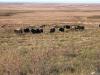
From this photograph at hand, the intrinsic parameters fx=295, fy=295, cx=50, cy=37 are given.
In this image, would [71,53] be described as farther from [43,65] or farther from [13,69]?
[13,69]

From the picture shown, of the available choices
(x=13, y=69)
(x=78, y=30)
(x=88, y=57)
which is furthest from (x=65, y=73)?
(x=78, y=30)

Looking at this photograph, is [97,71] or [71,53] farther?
[71,53]

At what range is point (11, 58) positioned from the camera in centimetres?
923

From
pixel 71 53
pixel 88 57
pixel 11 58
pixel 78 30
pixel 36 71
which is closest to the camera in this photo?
pixel 36 71

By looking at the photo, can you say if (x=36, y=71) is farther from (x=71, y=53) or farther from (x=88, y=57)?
(x=71, y=53)

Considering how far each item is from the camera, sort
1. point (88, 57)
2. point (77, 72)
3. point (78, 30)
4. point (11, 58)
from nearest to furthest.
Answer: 1. point (77, 72)
2. point (11, 58)
3. point (88, 57)
4. point (78, 30)

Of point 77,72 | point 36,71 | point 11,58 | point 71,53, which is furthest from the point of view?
point 71,53

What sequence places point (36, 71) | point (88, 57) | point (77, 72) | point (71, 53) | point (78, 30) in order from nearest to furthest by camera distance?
point (36, 71), point (77, 72), point (88, 57), point (71, 53), point (78, 30)

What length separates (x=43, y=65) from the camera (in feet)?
28.1

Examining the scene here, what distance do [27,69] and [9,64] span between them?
1.77ft

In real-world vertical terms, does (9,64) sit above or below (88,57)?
above

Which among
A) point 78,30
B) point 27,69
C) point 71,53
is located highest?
point 27,69

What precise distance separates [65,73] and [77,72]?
347 millimetres

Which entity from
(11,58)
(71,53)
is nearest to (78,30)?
(71,53)
